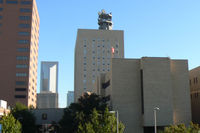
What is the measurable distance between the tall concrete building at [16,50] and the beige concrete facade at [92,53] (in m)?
26.2

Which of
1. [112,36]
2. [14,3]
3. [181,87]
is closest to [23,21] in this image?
[14,3]

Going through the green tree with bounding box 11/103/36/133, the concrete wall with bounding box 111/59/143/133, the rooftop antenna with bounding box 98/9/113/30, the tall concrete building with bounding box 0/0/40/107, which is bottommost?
the green tree with bounding box 11/103/36/133

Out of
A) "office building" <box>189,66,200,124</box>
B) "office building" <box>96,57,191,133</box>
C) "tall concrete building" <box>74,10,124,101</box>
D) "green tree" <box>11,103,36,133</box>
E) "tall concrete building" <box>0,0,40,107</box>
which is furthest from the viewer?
"tall concrete building" <box>74,10,124,101</box>

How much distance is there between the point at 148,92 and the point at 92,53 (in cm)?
9479

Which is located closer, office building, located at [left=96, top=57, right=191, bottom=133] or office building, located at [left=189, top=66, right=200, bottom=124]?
office building, located at [left=96, top=57, right=191, bottom=133]

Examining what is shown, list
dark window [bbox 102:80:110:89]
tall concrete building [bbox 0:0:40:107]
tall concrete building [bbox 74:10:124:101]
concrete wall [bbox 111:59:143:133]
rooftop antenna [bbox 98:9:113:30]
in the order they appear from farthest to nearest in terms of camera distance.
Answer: rooftop antenna [bbox 98:9:113:30], tall concrete building [bbox 74:10:124:101], tall concrete building [bbox 0:0:40:107], dark window [bbox 102:80:110:89], concrete wall [bbox 111:59:143:133]

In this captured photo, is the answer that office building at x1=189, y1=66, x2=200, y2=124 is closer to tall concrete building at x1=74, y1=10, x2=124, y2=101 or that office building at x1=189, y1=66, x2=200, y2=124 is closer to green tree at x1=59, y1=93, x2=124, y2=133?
green tree at x1=59, y1=93, x2=124, y2=133

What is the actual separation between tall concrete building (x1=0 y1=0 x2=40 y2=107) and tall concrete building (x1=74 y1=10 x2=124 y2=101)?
26.2 m

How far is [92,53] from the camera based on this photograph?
15888cm

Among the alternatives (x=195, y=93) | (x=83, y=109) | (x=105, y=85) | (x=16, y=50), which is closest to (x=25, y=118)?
(x=83, y=109)

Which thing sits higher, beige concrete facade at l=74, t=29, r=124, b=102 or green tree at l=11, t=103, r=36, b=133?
beige concrete facade at l=74, t=29, r=124, b=102

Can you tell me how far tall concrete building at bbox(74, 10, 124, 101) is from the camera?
Answer: 15462 cm

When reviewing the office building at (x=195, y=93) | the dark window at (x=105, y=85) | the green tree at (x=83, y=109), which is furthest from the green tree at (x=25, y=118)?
the office building at (x=195, y=93)

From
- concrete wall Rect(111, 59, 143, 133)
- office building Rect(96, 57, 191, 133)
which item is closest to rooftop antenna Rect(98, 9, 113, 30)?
concrete wall Rect(111, 59, 143, 133)
